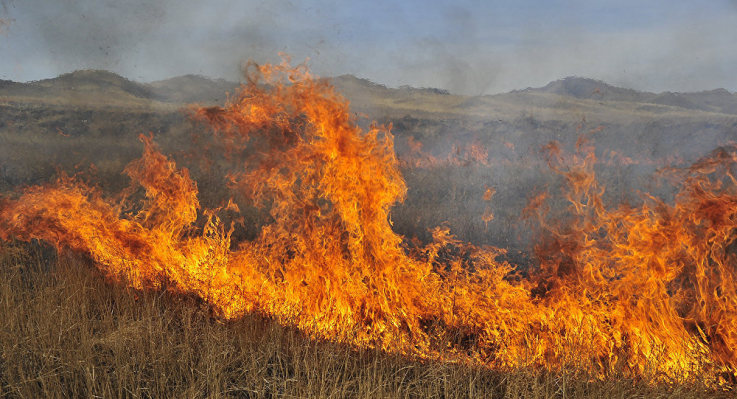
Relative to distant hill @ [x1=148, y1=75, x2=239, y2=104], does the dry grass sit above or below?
below

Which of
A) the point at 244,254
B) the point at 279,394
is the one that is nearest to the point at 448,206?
the point at 244,254

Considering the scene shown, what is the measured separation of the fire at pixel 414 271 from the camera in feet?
15.1

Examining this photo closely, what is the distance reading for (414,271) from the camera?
5520 millimetres

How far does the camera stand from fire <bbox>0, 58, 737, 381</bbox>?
460 centimetres

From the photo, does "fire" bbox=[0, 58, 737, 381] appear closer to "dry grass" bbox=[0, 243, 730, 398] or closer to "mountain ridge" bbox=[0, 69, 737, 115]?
"dry grass" bbox=[0, 243, 730, 398]

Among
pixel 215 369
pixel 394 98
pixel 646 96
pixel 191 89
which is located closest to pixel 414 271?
pixel 215 369

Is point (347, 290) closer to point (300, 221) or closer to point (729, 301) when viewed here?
point (300, 221)

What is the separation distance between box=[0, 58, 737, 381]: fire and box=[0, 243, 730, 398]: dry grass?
256mm

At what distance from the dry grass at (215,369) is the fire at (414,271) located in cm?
26

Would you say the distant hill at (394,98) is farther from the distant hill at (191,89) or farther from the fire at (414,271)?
the fire at (414,271)

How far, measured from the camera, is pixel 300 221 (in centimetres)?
621

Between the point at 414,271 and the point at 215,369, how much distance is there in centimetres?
247

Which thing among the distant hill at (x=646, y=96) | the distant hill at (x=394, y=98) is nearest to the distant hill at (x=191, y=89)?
the distant hill at (x=394, y=98)

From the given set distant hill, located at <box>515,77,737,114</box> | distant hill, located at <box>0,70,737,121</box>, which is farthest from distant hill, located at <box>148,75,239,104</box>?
distant hill, located at <box>515,77,737,114</box>
